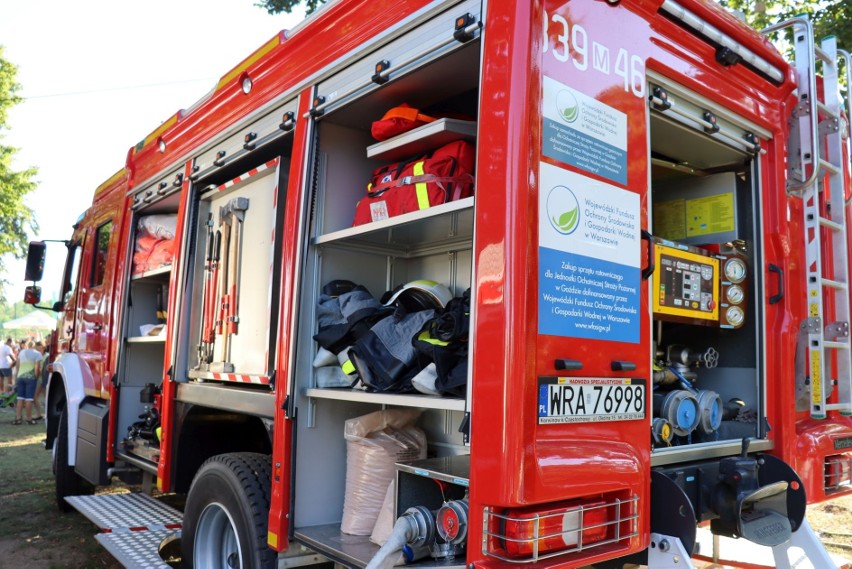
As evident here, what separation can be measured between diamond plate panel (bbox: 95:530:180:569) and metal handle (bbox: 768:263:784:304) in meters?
3.27

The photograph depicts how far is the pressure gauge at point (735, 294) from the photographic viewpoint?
10.6ft

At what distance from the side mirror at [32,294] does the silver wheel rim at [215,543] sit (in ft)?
14.2

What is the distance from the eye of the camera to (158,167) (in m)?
4.83

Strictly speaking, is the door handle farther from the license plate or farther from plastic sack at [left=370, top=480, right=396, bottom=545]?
plastic sack at [left=370, top=480, right=396, bottom=545]

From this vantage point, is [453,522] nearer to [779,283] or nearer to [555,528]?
[555,528]

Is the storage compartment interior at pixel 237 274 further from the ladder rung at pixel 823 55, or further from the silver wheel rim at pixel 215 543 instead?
the ladder rung at pixel 823 55

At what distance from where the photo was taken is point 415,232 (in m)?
3.20

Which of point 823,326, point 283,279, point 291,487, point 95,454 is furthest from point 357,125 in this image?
point 95,454

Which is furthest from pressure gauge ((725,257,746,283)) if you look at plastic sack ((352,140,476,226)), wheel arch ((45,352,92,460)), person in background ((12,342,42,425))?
person in background ((12,342,42,425))

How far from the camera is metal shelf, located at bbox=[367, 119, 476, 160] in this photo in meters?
2.83

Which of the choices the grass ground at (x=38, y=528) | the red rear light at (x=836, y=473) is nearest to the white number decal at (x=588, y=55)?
the red rear light at (x=836, y=473)

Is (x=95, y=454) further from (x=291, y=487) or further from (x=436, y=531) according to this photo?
(x=436, y=531)

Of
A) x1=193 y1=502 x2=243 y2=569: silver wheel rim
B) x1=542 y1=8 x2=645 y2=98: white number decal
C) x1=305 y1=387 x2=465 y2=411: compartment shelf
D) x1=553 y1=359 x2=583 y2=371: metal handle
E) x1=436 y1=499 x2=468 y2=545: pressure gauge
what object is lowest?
x1=193 y1=502 x2=243 y2=569: silver wheel rim

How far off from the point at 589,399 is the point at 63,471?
5297 mm
